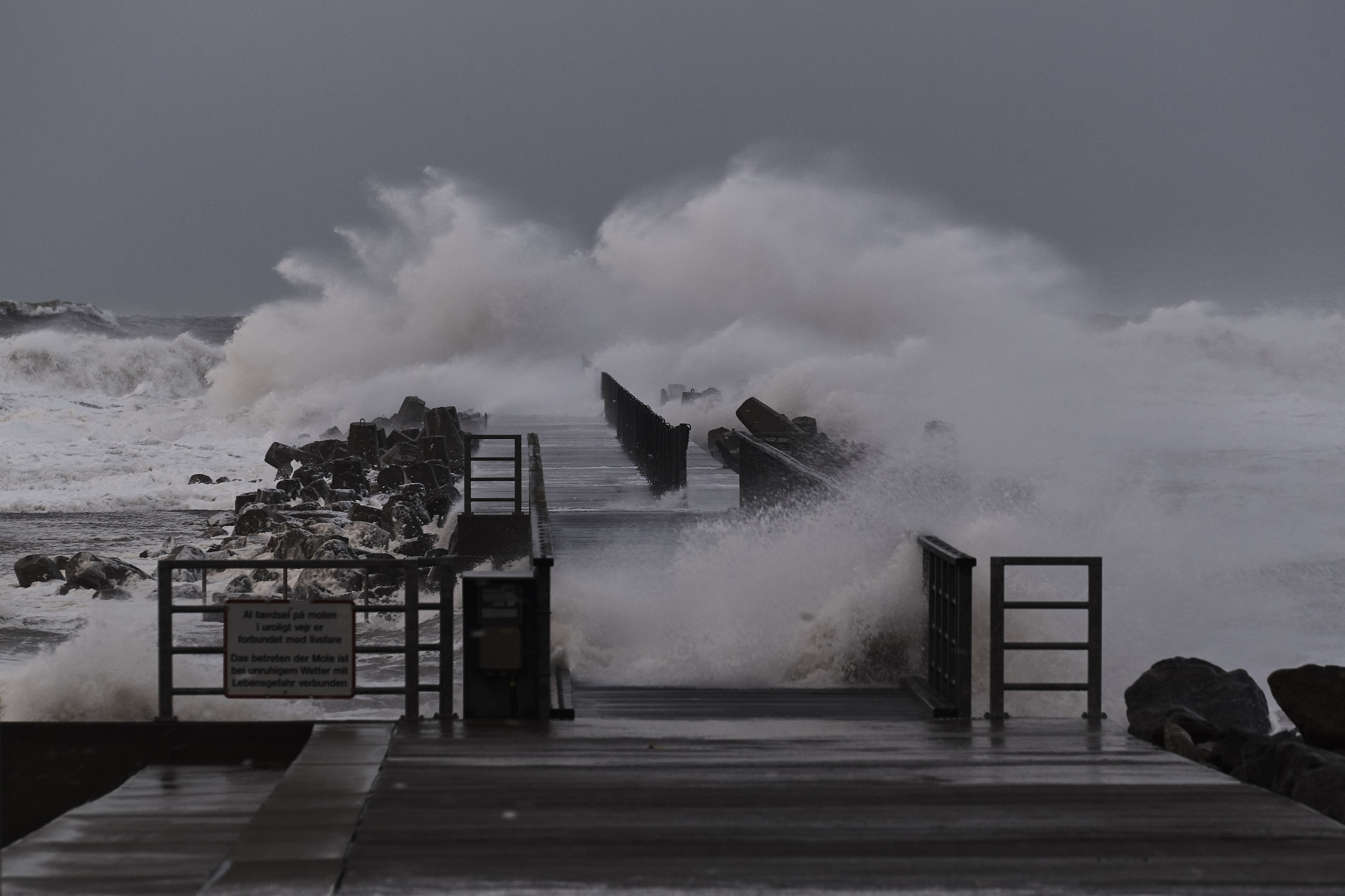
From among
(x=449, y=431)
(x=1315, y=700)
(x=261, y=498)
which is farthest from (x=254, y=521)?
(x=1315, y=700)

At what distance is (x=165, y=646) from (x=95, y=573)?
1642 centimetres

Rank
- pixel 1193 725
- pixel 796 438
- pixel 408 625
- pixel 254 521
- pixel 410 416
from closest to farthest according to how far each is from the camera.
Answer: pixel 408 625
pixel 1193 725
pixel 254 521
pixel 796 438
pixel 410 416

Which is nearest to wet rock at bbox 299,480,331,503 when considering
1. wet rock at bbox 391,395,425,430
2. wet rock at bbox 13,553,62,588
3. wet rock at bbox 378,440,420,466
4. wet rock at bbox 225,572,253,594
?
wet rock at bbox 378,440,420,466

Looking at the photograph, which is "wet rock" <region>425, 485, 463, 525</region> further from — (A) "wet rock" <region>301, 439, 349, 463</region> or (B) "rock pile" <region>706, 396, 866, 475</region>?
(A) "wet rock" <region>301, 439, 349, 463</region>

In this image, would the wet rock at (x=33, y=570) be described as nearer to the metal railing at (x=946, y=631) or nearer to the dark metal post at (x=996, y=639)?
the metal railing at (x=946, y=631)

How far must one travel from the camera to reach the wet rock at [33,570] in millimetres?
21781

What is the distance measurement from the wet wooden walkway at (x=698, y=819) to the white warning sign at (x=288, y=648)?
33 centimetres

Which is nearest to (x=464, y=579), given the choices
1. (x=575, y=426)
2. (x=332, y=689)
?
(x=332, y=689)

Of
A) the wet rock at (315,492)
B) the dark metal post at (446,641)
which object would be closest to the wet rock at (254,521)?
the wet rock at (315,492)

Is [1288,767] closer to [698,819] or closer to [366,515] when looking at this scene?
[698,819]

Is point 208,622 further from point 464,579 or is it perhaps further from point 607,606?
point 464,579

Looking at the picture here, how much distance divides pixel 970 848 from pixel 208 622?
1587cm

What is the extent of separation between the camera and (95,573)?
21.5 m

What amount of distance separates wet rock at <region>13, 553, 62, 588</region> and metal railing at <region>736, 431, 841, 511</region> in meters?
12.7
